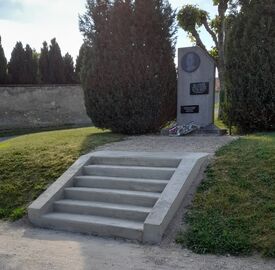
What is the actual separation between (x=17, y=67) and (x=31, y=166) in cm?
2433

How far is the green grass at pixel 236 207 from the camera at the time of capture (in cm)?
439

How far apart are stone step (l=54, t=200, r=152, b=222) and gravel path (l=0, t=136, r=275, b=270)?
0.49m

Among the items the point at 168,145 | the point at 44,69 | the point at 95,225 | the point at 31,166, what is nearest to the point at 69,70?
the point at 44,69

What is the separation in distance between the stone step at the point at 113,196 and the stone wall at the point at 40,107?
65.2 ft

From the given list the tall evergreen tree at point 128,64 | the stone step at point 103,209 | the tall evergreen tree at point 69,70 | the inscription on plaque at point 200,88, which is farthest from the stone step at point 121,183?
the tall evergreen tree at point 69,70

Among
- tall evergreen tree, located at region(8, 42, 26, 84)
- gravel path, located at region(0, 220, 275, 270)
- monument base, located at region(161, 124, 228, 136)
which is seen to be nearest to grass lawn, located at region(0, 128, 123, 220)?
gravel path, located at region(0, 220, 275, 270)

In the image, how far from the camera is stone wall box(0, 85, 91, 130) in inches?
997

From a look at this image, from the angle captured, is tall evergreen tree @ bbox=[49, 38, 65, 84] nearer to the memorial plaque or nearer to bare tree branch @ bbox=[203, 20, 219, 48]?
bare tree branch @ bbox=[203, 20, 219, 48]

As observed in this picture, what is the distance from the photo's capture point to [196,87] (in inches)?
424

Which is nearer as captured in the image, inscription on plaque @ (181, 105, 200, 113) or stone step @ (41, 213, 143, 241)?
stone step @ (41, 213, 143, 241)

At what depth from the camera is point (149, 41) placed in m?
10.8

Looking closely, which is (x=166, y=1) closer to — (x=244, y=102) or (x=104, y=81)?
(x=104, y=81)

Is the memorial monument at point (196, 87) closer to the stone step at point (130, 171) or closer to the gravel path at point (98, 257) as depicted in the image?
the stone step at point (130, 171)

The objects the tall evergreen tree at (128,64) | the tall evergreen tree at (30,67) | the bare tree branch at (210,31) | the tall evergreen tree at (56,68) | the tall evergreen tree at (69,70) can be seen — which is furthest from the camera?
the tall evergreen tree at (69,70)
